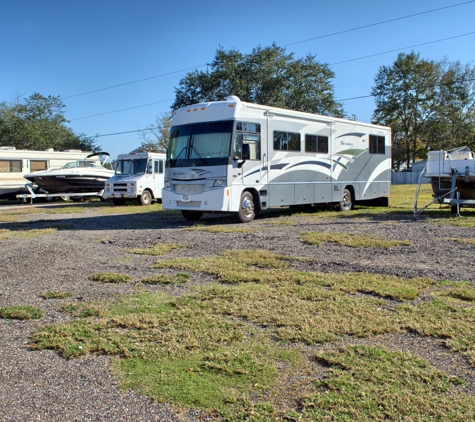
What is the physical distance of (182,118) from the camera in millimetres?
13445

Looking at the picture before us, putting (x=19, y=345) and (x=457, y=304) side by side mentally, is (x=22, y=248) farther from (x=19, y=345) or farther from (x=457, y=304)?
(x=457, y=304)

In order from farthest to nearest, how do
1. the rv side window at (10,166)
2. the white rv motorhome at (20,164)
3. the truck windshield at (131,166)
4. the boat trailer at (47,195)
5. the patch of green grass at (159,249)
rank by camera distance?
the rv side window at (10,166), the white rv motorhome at (20,164), the boat trailer at (47,195), the truck windshield at (131,166), the patch of green grass at (159,249)

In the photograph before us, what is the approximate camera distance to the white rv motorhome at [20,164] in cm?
2498

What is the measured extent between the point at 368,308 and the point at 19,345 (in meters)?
3.26

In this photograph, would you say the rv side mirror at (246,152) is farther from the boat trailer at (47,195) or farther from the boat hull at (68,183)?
the boat hull at (68,183)

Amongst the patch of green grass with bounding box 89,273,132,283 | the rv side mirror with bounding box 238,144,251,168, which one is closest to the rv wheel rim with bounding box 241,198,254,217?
the rv side mirror with bounding box 238,144,251,168

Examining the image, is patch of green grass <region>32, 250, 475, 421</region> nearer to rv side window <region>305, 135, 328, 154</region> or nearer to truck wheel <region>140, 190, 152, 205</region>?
rv side window <region>305, 135, 328, 154</region>

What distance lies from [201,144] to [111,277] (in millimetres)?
6938

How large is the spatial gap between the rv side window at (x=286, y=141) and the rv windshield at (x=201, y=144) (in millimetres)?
1895

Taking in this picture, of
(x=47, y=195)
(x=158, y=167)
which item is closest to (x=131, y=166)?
(x=158, y=167)

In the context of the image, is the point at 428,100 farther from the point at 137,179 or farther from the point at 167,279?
the point at 167,279

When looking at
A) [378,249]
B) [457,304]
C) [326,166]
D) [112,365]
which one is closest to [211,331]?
[112,365]

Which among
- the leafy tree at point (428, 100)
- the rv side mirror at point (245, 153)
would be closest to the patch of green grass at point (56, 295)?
the rv side mirror at point (245, 153)

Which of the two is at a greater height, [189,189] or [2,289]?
[189,189]
